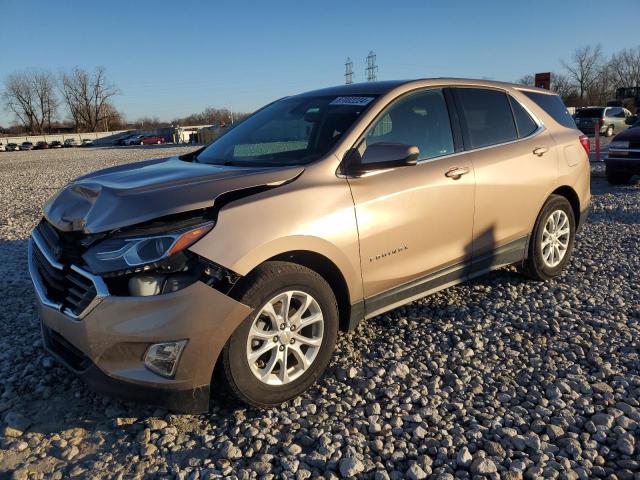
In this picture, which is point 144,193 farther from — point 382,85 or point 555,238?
point 555,238

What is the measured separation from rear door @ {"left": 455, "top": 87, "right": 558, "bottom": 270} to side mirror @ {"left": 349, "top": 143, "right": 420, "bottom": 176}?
96 centimetres

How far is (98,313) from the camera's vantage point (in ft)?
8.38

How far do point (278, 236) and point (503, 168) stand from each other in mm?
2254

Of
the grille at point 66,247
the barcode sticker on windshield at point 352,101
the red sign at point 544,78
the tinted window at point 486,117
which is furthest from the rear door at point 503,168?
the red sign at point 544,78

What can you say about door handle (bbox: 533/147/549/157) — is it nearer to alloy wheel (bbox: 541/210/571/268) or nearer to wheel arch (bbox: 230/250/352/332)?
alloy wheel (bbox: 541/210/571/268)

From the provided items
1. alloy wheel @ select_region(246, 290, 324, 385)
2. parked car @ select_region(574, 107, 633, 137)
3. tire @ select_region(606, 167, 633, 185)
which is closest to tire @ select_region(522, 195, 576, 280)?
alloy wheel @ select_region(246, 290, 324, 385)

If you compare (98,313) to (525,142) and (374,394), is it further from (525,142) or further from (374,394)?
(525,142)

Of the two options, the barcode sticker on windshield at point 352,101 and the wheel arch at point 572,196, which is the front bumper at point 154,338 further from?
the wheel arch at point 572,196

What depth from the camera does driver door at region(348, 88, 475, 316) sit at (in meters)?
3.29

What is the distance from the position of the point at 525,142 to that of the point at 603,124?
24.7 metres

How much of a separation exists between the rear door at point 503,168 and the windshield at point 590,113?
24752mm

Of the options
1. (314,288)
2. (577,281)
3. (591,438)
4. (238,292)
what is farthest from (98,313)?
(577,281)

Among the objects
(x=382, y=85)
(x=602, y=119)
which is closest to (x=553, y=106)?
(x=382, y=85)

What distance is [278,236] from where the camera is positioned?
2809 millimetres
